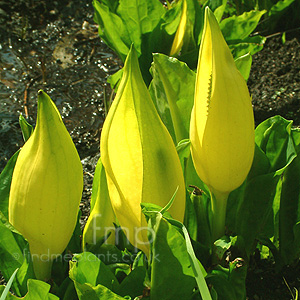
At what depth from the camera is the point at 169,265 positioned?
2.54 feet

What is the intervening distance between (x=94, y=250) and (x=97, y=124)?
1170 millimetres

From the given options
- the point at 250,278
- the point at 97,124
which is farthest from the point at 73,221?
the point at 97,124

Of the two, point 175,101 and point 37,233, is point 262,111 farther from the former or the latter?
point 37,233

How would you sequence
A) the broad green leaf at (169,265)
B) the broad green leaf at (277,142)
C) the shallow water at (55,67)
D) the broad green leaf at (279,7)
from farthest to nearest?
the broad green leaf at (279,7)
the shallow water at (55,67)
the broad green leaf at (277,142)
the broad green leaf at (169,265)

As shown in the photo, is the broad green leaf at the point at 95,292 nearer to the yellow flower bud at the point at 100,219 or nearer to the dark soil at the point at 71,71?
the yellow flower bud at the point at 100,219

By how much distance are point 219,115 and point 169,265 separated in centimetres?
24

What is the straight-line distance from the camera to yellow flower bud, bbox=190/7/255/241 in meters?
0.76

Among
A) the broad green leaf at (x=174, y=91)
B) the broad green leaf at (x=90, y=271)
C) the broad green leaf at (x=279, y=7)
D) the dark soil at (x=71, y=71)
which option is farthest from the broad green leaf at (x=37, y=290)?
the broad green leaf at (x=279, y=7)

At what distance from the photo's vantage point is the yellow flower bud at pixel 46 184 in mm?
754

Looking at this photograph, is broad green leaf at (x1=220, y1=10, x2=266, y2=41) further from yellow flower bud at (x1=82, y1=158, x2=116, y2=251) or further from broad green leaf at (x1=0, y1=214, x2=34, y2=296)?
broad green leaf at (x1=0, y1=214, x2=34, y2=296)

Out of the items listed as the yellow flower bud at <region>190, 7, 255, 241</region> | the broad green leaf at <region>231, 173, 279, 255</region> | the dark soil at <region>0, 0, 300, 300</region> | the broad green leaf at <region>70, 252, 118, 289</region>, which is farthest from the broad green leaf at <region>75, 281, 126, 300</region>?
the dark soil at <region>0, 0, 300, 300</region>

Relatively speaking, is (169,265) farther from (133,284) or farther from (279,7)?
(279,7)

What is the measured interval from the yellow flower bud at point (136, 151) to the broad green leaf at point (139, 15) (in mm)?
986

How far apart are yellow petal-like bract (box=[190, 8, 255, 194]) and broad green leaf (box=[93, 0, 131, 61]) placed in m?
0.97
